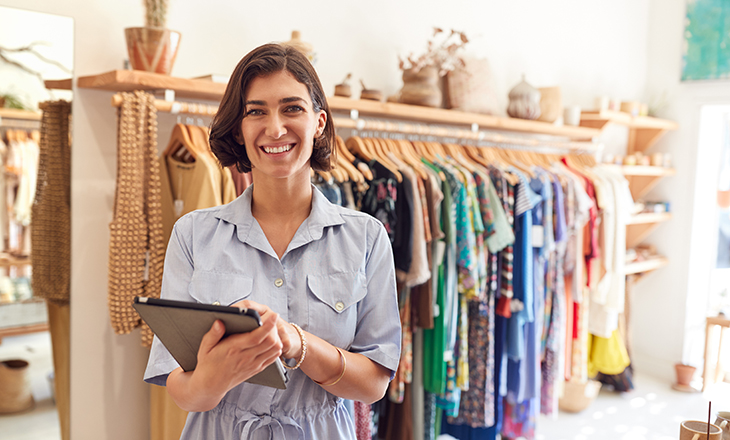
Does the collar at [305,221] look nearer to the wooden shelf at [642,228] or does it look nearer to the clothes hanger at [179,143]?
the clothes hanger at [179,143]

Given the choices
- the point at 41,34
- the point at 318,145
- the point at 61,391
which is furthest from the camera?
the point at 61,391

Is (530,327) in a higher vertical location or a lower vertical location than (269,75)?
lower

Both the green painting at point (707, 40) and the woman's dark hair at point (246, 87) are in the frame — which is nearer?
the woman's dark hair at point (246, 87)

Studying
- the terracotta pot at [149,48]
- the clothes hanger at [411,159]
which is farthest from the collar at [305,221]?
the clothes hanger at [411,159]

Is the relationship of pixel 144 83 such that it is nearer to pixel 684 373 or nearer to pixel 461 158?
pixel 461 158

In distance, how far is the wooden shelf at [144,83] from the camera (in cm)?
177

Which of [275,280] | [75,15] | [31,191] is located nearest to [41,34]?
[75,15]

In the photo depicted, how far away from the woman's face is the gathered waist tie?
491mm

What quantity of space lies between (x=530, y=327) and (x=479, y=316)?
13.9 inches

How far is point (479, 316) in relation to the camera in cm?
270

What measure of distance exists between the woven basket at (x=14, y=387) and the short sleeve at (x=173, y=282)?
1.11 metres

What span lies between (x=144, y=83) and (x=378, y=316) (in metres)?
1.15

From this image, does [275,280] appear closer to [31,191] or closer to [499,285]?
[31,191]

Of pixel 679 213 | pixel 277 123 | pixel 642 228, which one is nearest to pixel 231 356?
pixel 277 123
